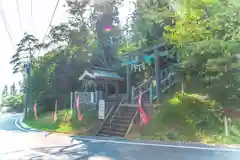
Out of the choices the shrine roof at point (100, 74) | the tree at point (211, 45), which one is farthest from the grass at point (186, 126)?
the shrine roof at point (100, 74)

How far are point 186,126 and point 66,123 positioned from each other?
197 cm

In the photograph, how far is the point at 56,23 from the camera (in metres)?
3.44

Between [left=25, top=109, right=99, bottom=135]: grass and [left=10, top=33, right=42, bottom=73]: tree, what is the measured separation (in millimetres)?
881

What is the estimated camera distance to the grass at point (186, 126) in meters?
3.18

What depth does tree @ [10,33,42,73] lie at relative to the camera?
3.20m

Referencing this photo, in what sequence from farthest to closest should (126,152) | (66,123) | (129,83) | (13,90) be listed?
(129,83) < (66,123) < (13,90) < (126,152)

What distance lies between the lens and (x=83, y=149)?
282cm

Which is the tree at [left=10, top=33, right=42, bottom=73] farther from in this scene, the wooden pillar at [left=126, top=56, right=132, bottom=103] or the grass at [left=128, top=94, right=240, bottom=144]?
the grass at [left=128, top=94, right=240, bottom=144]

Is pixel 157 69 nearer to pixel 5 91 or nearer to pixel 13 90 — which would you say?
pixel 13 90

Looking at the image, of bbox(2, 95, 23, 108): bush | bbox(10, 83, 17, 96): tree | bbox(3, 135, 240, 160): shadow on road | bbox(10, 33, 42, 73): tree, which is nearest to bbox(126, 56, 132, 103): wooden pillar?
bbox(3, 135, 240, 160): shadow on road

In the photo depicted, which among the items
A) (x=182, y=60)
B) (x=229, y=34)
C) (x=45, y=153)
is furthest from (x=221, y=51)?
(x=45, y=153)

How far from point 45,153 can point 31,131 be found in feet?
2.67

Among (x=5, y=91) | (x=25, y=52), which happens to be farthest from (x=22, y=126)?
(x=25, y=52)

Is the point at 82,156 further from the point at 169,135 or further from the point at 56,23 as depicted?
the point at 56,23
